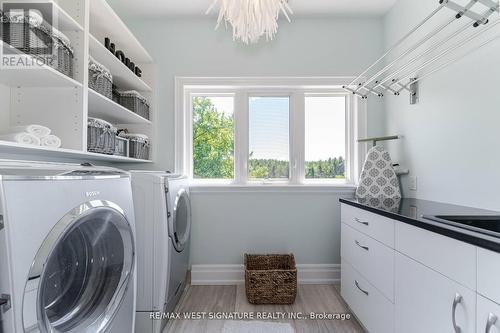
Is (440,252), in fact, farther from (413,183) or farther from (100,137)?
(100,137)

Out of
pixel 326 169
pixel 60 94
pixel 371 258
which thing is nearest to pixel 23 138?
pixel 60 94

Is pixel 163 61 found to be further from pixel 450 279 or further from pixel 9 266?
pixel 450 279

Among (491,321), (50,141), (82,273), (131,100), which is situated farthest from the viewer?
(131,100)

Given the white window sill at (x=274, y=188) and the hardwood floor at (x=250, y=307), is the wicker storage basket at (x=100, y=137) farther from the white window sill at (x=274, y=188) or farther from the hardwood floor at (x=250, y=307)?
the hardwood floor at (x=250, y=307)

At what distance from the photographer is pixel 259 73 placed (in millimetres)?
2607

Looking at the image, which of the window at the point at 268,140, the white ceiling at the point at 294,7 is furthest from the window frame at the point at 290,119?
the white ceiling at the point at 294,7

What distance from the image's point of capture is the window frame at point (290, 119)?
2619mm

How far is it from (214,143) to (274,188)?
2.43 ft

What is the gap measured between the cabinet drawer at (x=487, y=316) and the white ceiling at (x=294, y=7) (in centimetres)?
233

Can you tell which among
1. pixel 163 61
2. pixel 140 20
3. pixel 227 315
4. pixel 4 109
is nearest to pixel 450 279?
pixel 227 315

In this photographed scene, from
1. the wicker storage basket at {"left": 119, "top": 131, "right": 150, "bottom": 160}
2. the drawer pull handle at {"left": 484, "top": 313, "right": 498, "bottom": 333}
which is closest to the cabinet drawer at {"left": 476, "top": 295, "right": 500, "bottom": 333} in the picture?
the drawer pull handle at {"left": 484, "top": 313, "right": 498, "bottom": 333}

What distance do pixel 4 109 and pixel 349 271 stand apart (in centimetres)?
231

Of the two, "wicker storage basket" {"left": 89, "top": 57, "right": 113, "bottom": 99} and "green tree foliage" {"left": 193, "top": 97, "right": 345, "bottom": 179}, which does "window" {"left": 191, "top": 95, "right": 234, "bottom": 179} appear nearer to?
"green tree foliage" {"left": 193, "top": 97, "right": 345, "bottom": 179}

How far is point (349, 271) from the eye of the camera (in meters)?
1.98
